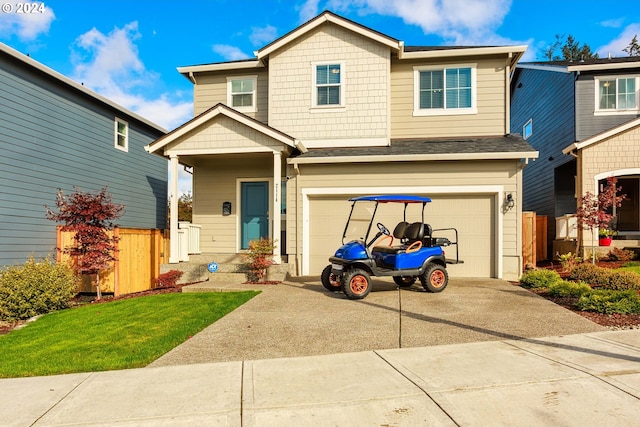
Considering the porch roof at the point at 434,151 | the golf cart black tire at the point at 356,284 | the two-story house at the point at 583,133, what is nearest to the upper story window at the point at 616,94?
the two-story house at the point at 583,133

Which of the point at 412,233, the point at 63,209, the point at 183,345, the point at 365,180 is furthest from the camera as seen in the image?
the point at 365,180

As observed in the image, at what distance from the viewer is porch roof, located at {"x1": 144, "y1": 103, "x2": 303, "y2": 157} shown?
32.6 feet

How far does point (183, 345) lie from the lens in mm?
5160

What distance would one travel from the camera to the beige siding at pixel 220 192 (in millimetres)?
12016

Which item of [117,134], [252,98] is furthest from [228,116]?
[117,134]

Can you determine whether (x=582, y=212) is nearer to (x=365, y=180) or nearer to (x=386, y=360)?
(x=365, y=180)

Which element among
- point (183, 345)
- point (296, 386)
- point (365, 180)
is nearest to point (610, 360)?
point (296, 386)

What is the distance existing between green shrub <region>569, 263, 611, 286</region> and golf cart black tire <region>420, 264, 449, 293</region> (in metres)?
3.34

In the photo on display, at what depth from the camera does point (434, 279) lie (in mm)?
7996

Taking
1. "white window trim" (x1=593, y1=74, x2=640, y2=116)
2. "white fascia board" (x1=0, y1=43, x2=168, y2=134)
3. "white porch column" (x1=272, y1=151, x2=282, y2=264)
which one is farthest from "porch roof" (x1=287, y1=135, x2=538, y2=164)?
"white fascia board" (x1=0, y1=43, x2=168, y2=134)

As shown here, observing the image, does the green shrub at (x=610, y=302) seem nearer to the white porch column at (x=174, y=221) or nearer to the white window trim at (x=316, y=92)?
the white window trim at (x=316, y=92)

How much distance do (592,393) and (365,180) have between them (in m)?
7.49

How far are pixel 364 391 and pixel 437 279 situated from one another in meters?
4.89

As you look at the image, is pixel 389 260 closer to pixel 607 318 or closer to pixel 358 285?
pixel 358 285
